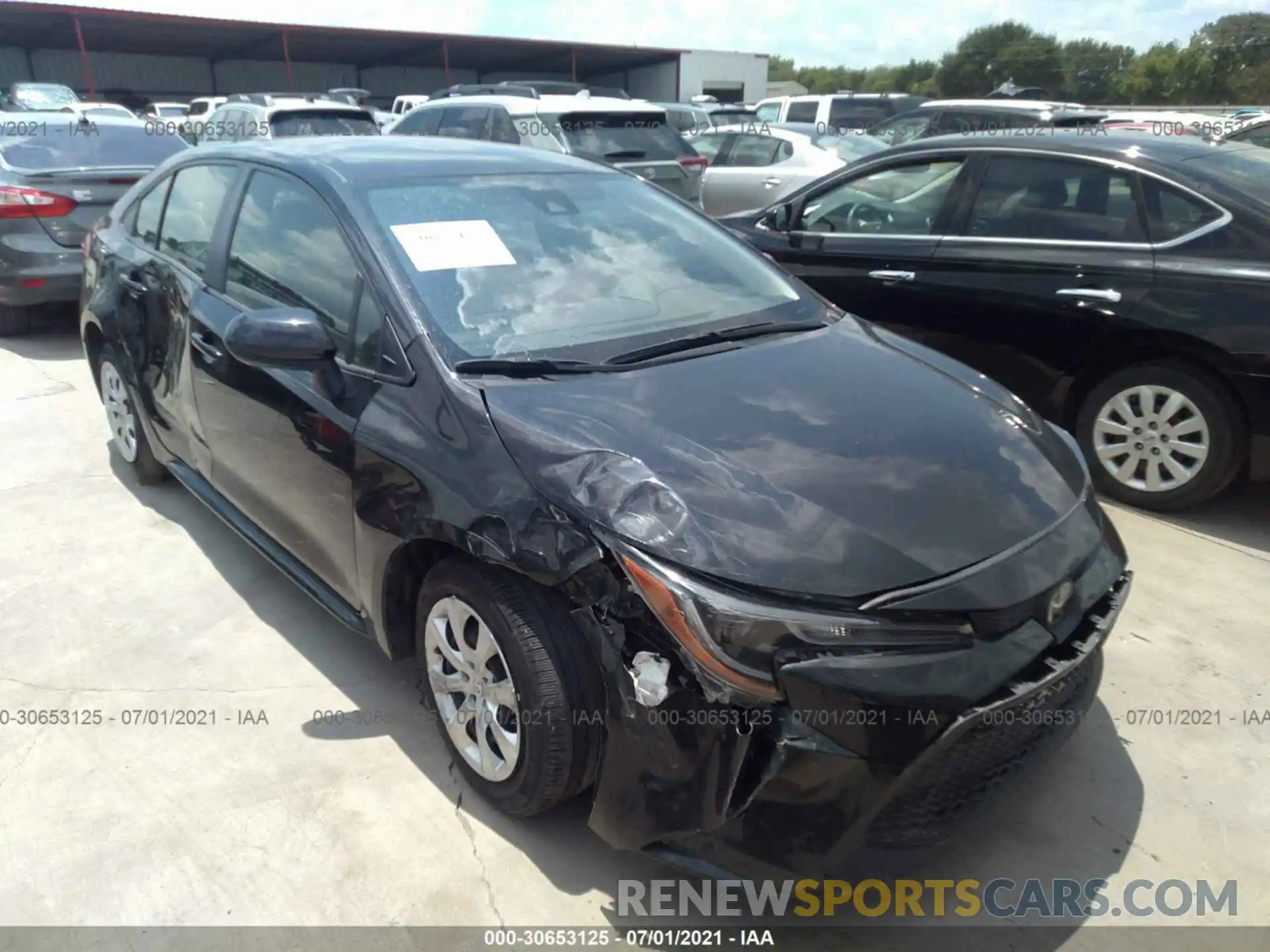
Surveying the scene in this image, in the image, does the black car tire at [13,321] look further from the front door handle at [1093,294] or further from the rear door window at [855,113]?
the rear door window at [855,113]

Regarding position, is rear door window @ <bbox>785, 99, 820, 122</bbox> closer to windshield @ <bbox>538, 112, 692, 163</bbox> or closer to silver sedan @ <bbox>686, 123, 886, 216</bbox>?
silver sedan @ <bbox>686, 123, 886, 216</bbox>

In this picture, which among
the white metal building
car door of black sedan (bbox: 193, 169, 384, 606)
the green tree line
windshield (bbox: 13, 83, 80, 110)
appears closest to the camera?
car door of black sedan (bbox: 193, 169, 384, 606)

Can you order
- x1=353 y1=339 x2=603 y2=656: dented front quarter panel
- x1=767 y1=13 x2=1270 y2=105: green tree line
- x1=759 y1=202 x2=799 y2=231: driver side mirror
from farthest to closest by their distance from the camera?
x1=767 y1=13 x2=1270 y2=105: green tree line < x1=759 y1=202 x2=799 y2=231: driver side mirror < x1=353 y1=339 x2=603 y2=656: dented front quarter panel

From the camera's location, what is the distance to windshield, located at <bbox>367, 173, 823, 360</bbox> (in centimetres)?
265

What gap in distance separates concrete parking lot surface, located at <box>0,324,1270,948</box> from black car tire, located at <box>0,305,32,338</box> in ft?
14.0

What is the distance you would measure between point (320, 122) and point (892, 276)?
9.36 m

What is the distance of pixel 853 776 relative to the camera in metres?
1.84

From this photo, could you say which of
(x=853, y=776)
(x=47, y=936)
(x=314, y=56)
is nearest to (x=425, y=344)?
(x=853, y=776)

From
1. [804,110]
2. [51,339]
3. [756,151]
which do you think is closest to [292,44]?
[804,110]

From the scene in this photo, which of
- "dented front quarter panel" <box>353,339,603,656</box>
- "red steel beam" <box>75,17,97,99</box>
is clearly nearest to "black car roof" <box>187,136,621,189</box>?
"dented front quarter panel" <box>353,339,603,656</box>

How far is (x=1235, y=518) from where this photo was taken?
13.8 ft

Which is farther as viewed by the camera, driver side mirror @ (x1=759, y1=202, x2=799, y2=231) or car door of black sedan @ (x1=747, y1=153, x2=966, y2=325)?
driver side mirror @ (x1=759, y1=202, x2=799, y2=231)

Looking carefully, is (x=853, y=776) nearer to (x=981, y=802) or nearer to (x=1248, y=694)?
(x=981, y=802)

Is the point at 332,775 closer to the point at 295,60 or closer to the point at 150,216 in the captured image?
the point at 150,216
